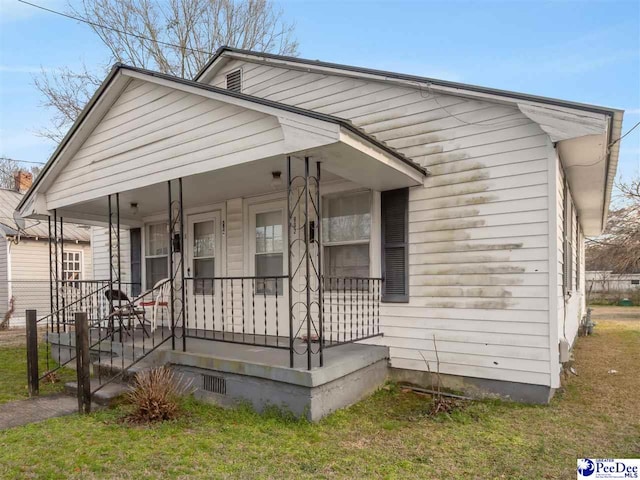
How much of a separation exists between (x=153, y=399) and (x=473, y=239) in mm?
3961

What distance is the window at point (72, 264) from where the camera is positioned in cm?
1582

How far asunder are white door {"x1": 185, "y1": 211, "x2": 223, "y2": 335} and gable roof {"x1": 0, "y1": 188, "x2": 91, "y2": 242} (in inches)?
335

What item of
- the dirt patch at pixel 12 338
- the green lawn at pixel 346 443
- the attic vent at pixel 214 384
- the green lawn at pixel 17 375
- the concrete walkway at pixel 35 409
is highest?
the attic vent at pixel 214 384

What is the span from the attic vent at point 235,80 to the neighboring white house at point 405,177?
821mm

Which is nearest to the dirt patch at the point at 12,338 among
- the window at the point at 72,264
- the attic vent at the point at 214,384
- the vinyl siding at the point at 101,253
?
the vinyl siding at the point at 101,253

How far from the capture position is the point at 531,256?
4570mm

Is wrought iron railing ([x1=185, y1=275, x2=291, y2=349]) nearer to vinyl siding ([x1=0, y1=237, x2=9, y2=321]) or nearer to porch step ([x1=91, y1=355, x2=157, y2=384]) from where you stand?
porch step ([x1=91, y1=355, x2=157, y2=384])

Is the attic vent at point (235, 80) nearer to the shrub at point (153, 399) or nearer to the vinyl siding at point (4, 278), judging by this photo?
the shrub at point (153, 399)

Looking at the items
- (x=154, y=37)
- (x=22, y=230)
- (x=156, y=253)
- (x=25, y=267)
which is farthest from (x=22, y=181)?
(x=156, y=253)

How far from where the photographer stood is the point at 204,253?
24.9 ft

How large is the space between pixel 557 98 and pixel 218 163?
12.3 ft

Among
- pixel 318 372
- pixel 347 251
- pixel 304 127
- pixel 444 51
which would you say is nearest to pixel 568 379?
pixel 347 251

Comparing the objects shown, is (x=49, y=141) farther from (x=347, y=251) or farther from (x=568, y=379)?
(x=568, y=379)

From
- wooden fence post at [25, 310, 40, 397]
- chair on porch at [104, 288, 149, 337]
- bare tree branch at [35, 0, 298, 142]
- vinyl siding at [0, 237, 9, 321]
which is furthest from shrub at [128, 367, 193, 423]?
vinyl siding at [0, 237, 9, 321]
